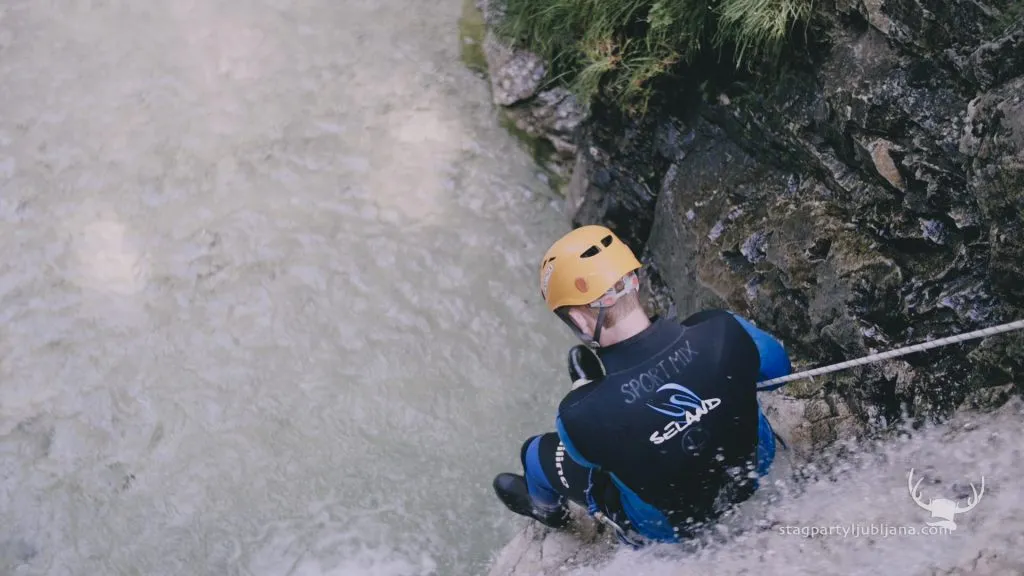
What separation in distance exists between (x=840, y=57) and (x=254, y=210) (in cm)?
395

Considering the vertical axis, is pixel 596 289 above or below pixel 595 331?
above

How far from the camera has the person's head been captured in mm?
2756

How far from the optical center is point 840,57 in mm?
3758

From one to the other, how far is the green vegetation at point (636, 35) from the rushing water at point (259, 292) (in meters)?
0.89

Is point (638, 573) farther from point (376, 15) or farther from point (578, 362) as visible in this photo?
point (376, 15)

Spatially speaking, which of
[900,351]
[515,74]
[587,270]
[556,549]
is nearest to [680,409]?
[587,270]

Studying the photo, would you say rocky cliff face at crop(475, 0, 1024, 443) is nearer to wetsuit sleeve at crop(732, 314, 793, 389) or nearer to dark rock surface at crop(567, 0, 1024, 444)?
dark rock surface at crop(567, 0, 1024, 444)

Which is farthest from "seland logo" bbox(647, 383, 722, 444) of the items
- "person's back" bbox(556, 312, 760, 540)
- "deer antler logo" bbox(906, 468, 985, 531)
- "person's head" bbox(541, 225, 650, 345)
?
"deer antler logo" bbox(906, 468, 985, 531)

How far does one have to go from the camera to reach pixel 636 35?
4914 millimetres

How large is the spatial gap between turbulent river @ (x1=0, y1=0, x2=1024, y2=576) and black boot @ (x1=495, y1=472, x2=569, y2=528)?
0.31 m

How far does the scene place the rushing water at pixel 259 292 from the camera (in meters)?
4.60

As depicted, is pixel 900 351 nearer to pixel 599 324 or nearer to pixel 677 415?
pixel 677 415

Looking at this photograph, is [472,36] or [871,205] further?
[472,36]

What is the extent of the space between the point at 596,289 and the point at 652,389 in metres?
0.38
